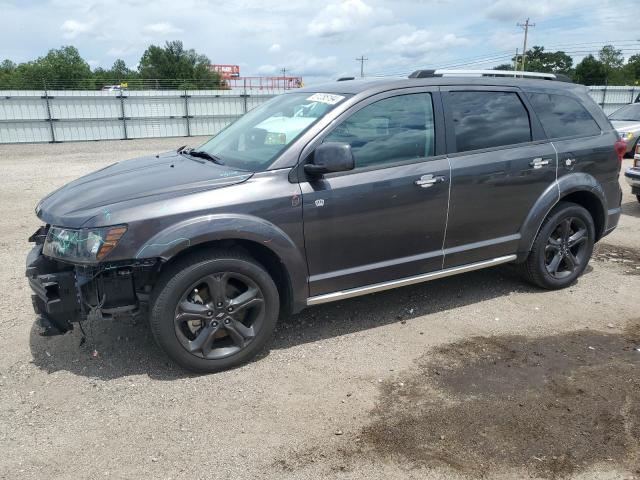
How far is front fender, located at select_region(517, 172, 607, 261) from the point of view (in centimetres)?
488

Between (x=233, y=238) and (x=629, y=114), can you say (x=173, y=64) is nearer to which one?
(x=629, y=114)

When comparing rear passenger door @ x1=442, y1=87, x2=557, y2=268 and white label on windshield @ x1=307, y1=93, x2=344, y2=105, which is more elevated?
white label on windshield @ x1=307, y1=93, x2=344, y2=105

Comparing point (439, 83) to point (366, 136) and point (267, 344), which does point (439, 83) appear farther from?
point (267, 344)

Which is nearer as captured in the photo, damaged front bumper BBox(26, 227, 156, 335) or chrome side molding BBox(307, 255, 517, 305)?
damaged front bumper BBox(26, 227, 156, 335)

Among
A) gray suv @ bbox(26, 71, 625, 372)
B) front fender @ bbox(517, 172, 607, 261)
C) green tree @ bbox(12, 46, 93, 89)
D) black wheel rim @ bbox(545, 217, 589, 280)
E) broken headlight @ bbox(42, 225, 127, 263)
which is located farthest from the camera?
green tree @ bbox(12, 46, 93, 89)

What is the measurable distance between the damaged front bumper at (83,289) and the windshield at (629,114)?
14.9 metres

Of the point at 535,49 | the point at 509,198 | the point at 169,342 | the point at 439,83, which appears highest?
the point at 535,49

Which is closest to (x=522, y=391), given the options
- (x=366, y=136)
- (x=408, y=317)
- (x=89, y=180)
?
(x=408, y=317)

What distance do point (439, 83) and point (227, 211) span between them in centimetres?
213

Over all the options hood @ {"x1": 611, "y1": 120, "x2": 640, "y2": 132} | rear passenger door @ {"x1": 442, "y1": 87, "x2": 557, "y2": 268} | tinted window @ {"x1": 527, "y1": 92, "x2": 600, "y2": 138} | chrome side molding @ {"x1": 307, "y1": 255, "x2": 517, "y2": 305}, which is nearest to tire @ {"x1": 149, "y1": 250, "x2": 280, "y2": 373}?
chrome side molding @ {"x1": 307, "y1": 255, "x2": 517, "y2": 305}

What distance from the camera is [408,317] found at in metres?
4.70

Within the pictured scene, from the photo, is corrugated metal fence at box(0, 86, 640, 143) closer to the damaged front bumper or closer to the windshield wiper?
the windshield wiper

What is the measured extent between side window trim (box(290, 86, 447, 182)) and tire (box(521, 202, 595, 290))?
1.44 meters

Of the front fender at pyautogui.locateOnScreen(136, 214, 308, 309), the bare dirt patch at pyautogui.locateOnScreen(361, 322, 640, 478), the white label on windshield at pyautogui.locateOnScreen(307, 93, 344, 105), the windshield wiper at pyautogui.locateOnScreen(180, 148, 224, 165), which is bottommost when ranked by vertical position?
the bare dirt patch at pyautogui.locateOnScreen(361, 322, 640, 478)
